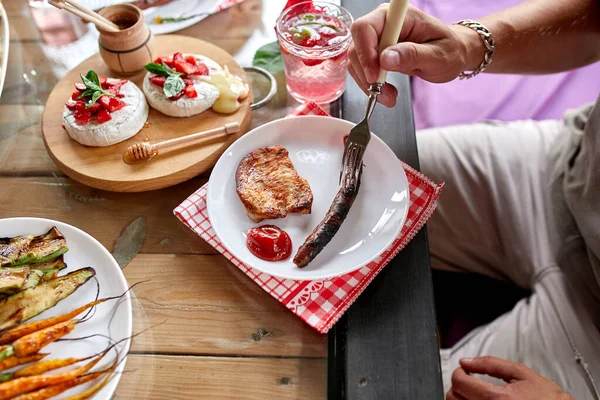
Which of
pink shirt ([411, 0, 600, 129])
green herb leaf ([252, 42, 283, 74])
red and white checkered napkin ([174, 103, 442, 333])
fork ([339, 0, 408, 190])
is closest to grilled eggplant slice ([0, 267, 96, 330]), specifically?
red and white checkered napkin ([174, 103, 442, 333])

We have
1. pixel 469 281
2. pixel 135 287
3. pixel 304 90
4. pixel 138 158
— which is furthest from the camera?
pixel 469 281

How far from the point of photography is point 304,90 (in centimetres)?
139

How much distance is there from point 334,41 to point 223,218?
54 centimetres

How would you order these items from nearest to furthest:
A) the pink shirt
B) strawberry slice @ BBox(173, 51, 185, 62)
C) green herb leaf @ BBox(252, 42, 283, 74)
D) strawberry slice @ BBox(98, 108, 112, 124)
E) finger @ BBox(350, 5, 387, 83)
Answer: finger @ BBox(350, 5, 387, 83) → strawberry slice @ BBox(98, 108, 112, 124) → strawberry slice @ BBox(173, 51, 185, 62) → green herb leaf @ BBox(252, 42, 283, 74) → the pink shirt

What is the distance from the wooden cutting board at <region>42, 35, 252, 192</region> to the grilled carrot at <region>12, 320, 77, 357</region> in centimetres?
38

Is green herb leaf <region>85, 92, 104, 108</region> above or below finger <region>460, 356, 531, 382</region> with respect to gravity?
above

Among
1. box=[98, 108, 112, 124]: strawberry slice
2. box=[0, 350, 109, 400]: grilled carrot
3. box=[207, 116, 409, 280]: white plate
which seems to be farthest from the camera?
box=[98, 108, 112, 124]: strawberry slice

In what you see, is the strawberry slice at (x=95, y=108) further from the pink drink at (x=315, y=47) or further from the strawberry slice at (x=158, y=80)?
the pink drink at (x=315, y=47)

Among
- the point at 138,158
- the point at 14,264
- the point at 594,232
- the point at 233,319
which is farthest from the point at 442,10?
the point at 14,264

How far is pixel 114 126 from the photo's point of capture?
1.25 m

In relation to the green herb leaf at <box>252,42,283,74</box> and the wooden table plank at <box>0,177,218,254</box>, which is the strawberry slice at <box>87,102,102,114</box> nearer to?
the wooden table plank at <box>0,177,218,254</box>

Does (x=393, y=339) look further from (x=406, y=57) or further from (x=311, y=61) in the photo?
(x=311, y=61)

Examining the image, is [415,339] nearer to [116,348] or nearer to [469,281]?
[116,348]

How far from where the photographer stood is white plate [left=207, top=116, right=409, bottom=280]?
104 centimetres
